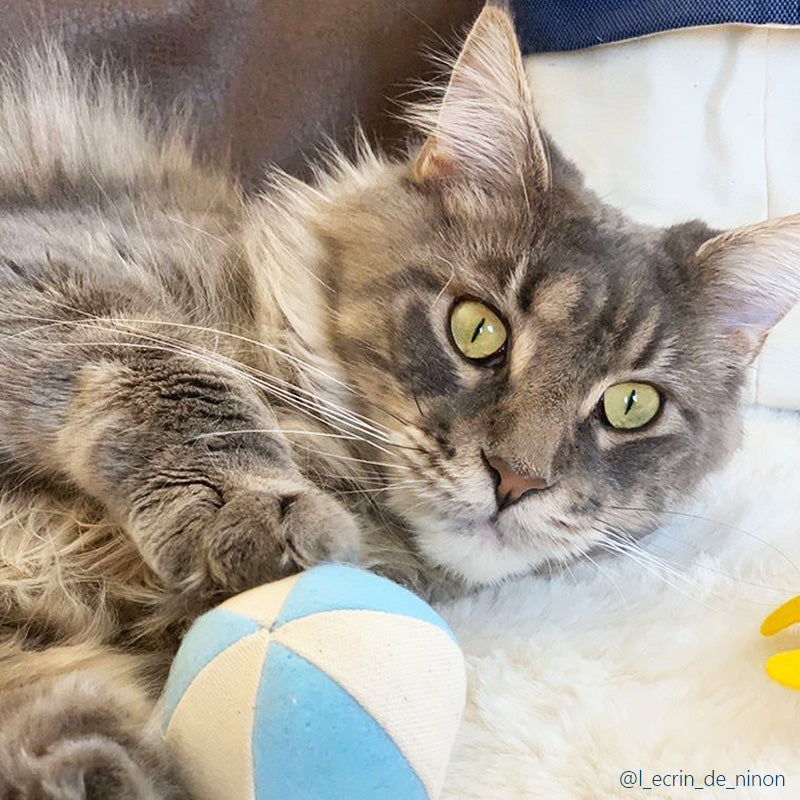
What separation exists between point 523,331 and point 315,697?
1.96 ft

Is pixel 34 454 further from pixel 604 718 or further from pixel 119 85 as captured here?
pixel 119 85

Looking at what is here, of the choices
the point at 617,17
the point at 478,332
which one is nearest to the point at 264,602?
the point at 478,332

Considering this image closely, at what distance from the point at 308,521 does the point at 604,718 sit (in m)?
0.42

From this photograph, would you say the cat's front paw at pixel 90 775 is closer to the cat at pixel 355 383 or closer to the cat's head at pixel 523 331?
the cat at pixel 355 383

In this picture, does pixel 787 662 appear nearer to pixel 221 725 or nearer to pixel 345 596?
pixel 345 596

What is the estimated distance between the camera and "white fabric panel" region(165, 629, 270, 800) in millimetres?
822

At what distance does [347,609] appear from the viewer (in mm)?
888

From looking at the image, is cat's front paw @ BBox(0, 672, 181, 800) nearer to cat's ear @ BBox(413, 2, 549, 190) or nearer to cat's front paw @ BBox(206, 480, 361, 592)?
cat's front paw @ BBox(206, 480, 361, 592)

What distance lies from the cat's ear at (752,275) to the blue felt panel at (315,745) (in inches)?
33.8

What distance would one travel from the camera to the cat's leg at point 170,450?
1.03 metres

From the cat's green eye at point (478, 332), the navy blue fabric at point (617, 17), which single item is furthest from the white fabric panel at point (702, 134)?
the cat's green eye at point (478, 332)

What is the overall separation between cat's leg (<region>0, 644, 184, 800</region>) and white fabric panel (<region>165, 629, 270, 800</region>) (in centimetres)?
2

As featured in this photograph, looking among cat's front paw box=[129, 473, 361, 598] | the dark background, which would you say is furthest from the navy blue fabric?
cat's front paw box=[129, 473, 361, 598]

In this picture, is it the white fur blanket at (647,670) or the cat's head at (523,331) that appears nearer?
the white fur blanket at (647,670)
